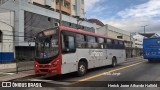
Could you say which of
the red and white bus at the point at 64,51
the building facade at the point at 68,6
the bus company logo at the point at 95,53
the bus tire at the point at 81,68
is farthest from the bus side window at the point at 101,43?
the building facade at the point at 68,6

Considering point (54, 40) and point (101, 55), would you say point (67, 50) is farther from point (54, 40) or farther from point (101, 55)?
point (101, 55)

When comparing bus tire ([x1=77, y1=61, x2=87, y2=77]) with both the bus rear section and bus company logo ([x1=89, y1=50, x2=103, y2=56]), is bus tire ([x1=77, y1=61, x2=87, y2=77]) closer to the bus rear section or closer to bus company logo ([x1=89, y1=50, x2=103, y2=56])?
bus company logo ([x1=89, y1=50, x2=103, y2=56])

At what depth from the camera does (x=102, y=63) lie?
1898cm

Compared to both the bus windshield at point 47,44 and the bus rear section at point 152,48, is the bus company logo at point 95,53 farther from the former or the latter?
the bus rear section at point 152,48

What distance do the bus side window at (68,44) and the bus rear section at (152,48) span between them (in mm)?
15389

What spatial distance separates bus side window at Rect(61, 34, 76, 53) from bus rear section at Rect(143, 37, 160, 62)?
50.5 ft

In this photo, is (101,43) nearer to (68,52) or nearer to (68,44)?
(68,44)

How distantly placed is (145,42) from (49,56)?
17425 millimetres

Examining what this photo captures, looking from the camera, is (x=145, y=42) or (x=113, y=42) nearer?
(x=113, y=42)

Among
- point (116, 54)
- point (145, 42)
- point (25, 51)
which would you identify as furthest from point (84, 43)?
point (25, 51)

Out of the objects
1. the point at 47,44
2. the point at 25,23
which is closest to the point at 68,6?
the point at 25,23

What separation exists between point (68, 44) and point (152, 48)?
16.2m

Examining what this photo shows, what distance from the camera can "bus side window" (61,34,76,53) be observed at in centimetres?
1372

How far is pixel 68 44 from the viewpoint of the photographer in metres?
14.2
